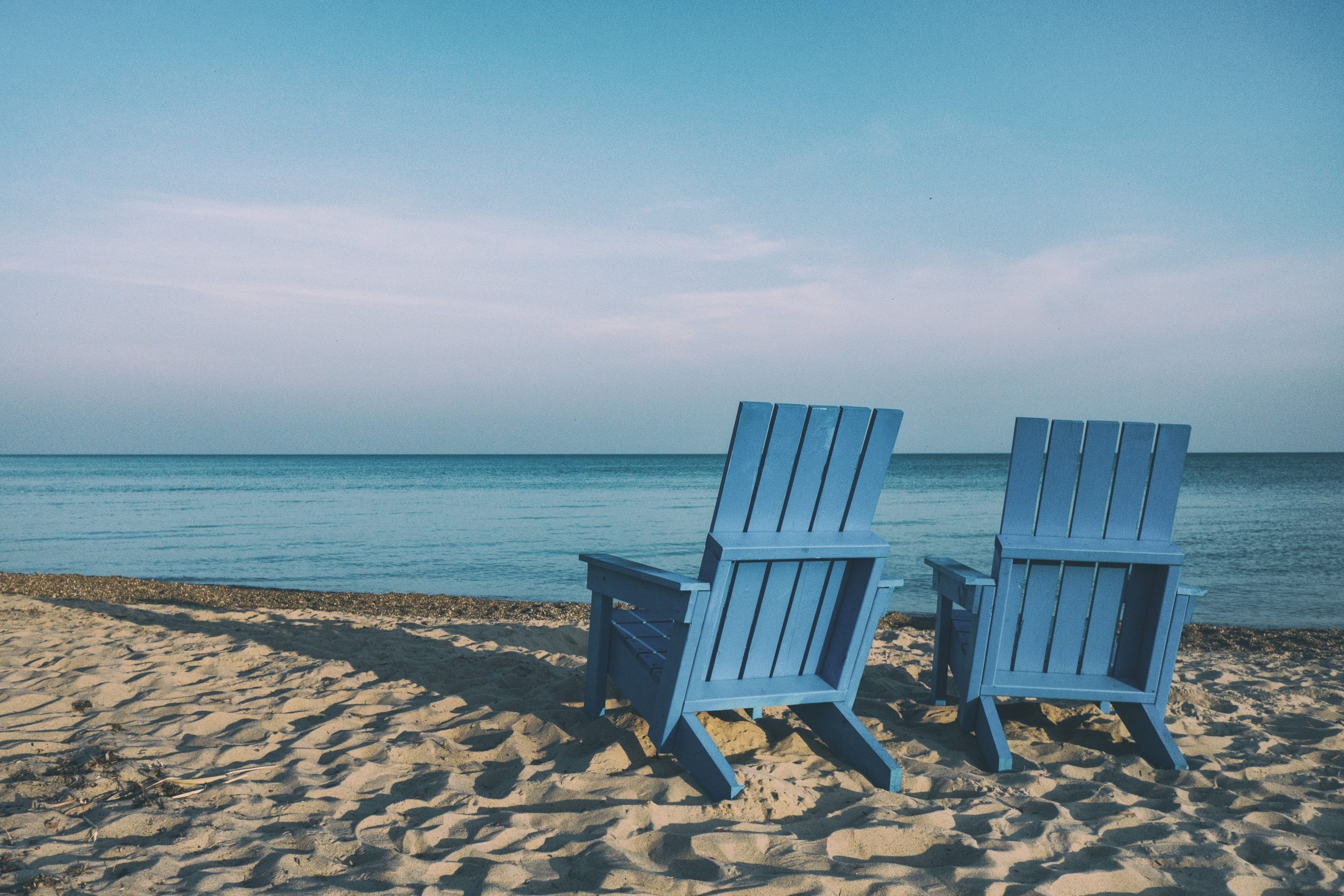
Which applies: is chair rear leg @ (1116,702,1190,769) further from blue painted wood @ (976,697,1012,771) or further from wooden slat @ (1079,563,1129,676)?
blue painted wood @ (976,697,1012,771)

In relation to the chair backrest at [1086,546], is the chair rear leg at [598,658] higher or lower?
lower

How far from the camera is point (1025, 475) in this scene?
2938 millimetres

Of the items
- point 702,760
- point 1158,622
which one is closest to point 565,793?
point 702,760

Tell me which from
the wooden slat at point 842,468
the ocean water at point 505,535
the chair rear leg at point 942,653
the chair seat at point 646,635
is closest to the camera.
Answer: the wooden slat at point 842,468

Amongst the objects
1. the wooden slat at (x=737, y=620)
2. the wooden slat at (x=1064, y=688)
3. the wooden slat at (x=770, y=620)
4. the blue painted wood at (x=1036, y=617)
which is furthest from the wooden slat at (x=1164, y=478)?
the wooden slat at (x=737, y=620)

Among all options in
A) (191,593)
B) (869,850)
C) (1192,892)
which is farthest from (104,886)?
(191,593)

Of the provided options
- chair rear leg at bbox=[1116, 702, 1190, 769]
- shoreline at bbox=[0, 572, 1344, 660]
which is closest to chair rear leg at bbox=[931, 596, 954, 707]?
chair rear leg at bbox=[1116, 702, 1190, 769]

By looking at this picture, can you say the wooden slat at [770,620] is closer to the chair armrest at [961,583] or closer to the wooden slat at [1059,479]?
the chair armrest at [961,583]

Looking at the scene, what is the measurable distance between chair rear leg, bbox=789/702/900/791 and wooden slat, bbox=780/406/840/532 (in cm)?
74

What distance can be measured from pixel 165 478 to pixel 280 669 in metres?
40.7

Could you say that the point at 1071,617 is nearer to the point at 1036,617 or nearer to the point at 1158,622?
the point at 1036,617

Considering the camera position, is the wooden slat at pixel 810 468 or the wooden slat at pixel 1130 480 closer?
the wooden slat at pixel 810 468

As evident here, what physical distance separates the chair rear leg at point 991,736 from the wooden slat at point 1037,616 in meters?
0.23

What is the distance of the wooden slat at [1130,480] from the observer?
295 centimetres
